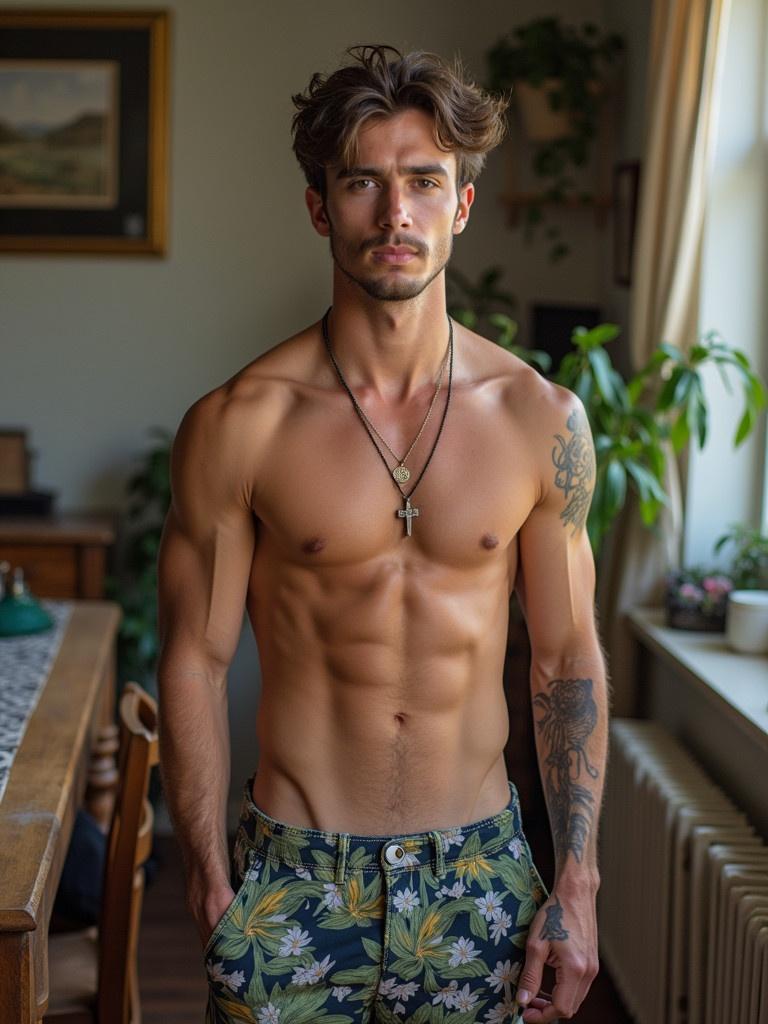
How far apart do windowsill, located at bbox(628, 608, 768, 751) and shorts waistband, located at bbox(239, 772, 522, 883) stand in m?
0.68

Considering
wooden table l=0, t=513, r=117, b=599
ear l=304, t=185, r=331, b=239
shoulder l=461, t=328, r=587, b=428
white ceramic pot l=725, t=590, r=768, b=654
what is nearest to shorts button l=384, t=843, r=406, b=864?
shoulder l=461, t=328, r=587, b=428

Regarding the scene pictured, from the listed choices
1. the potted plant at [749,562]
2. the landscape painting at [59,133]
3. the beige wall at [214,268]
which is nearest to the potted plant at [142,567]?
the beige wall at [214,268]

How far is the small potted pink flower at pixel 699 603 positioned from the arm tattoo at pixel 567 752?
4.06 feet

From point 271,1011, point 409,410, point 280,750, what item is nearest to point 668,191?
point 409,410

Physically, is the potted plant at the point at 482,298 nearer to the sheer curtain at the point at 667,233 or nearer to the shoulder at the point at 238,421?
the sheer curtain at the point at 667,233

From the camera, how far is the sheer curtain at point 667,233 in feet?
9.66

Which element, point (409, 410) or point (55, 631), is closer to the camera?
point (409, 410)

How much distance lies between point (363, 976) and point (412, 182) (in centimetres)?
95

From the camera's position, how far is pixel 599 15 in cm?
411

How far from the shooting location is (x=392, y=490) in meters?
1.64

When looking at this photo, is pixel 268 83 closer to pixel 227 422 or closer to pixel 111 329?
pixel 111 329

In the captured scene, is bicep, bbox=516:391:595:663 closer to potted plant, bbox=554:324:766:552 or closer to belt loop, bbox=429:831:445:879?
belt loop, bbox=429:831:445:879

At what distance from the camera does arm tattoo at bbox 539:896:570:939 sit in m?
1.62

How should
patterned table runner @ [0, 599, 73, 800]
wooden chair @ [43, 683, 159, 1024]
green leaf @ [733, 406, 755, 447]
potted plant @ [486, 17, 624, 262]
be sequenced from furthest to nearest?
potted plant @ [486, 17, 624, 262], green leaf @ [733, 406, 755, 447], patterned table runner @ [0, 599, 73, 800], wooden chair @ [43, 683, 159, 1024]
